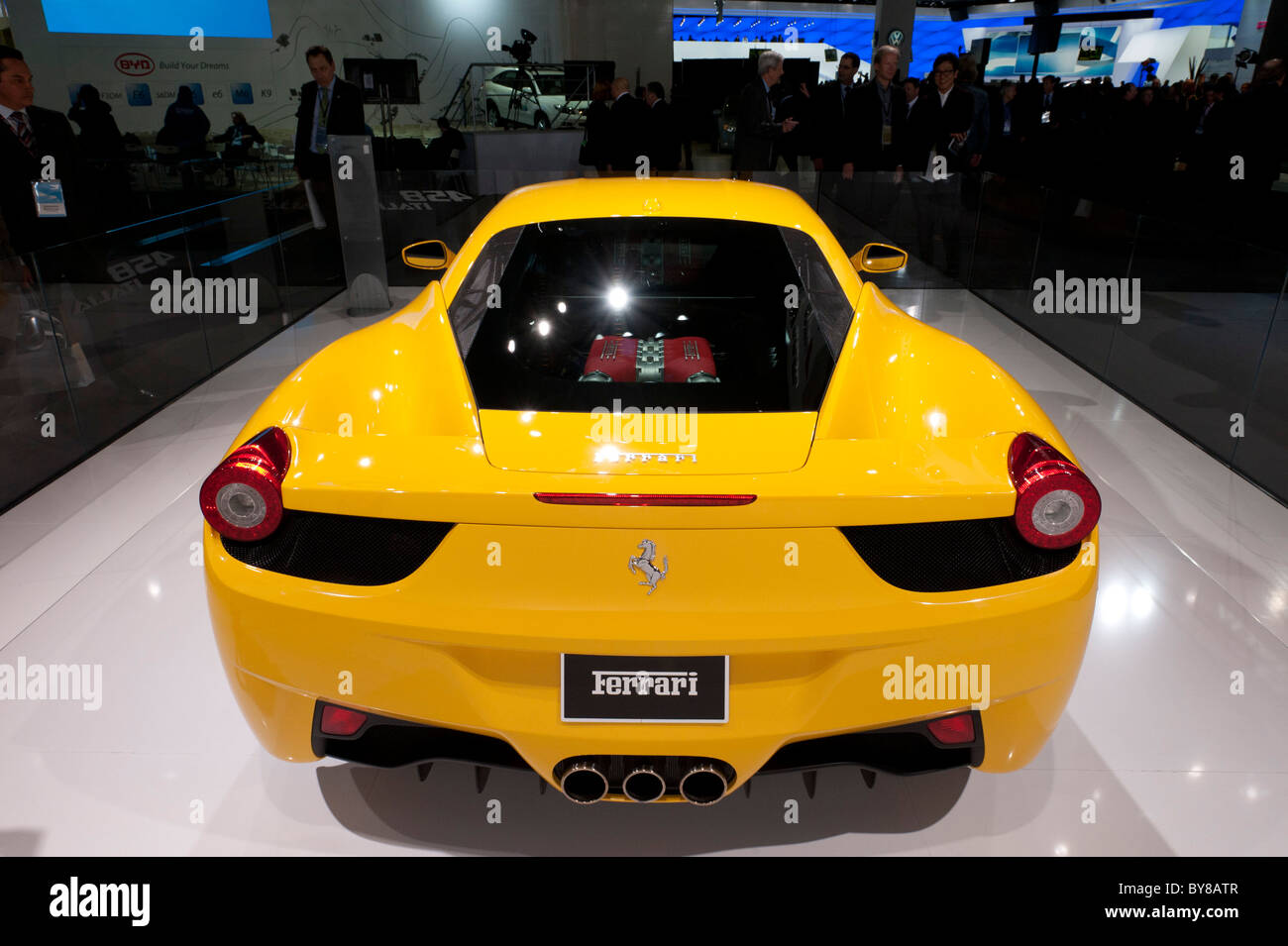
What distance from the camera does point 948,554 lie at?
4.29 feet

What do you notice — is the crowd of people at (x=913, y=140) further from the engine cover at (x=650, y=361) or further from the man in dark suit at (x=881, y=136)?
the engine cover at (x=650, y=361)

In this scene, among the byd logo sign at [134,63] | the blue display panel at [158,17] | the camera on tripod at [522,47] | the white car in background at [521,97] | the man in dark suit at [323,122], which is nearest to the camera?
the man in dark suit at [323,122]

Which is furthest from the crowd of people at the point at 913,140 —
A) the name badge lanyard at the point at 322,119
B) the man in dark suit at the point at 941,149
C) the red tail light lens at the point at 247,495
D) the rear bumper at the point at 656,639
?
the red tail light lens at the point at 247,495

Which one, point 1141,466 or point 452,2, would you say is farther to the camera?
point 452,2

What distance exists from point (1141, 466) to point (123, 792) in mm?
3823

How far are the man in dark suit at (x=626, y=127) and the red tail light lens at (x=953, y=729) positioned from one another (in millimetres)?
6790

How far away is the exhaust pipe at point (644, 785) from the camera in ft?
4.49

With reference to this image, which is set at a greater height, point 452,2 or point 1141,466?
point 452,2

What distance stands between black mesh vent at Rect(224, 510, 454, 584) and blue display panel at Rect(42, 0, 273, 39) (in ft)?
29.9

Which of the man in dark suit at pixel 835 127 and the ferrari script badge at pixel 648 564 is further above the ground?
the man in dark suit at pixel 835 127
